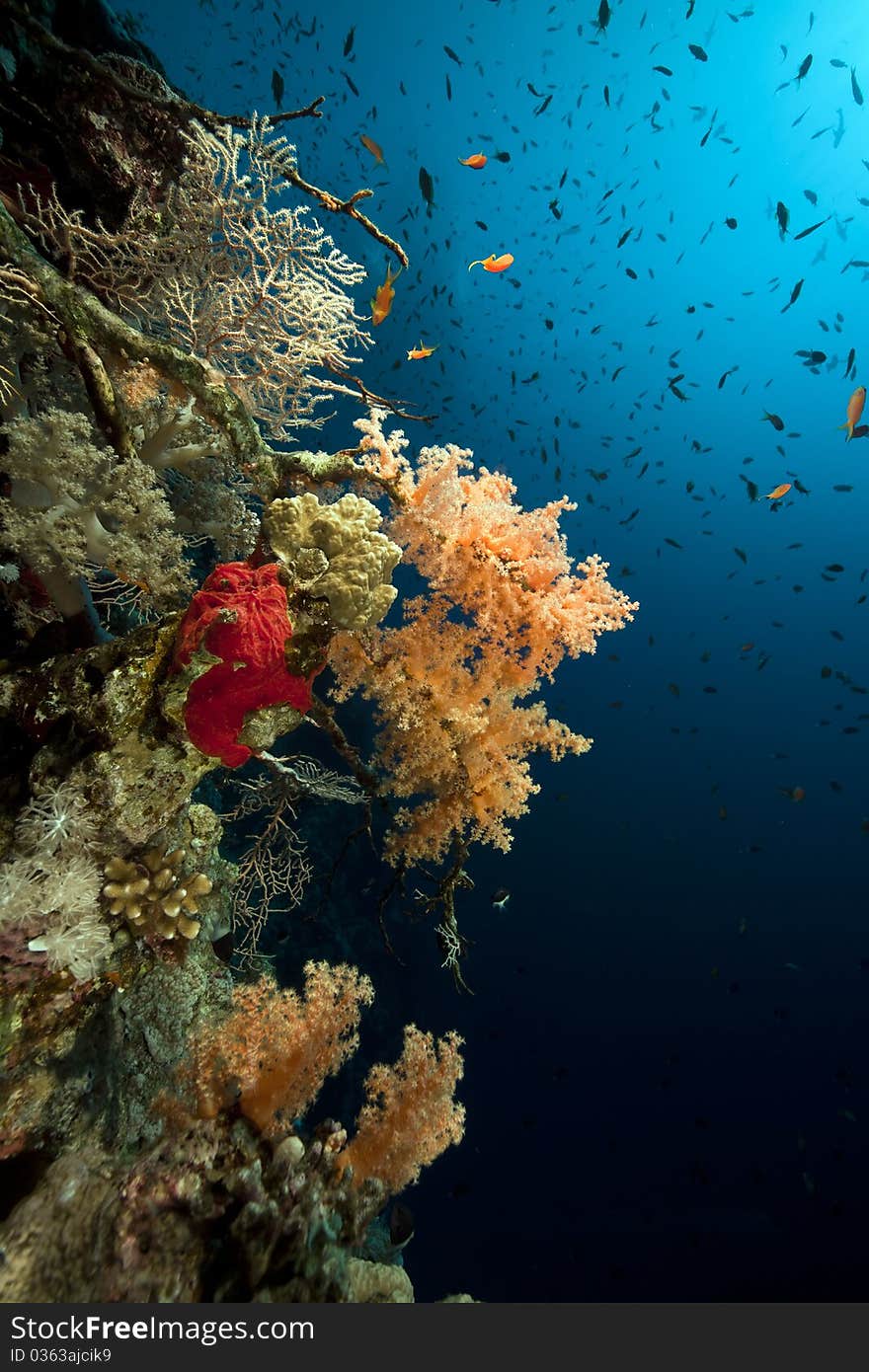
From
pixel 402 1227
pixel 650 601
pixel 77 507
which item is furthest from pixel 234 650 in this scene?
pixel 650 601

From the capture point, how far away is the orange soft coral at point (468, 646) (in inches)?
158

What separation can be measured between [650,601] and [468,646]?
→ 29.7 meters

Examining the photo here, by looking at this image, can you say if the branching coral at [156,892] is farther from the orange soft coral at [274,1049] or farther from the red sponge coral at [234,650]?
the red sponge coral at [234,650]

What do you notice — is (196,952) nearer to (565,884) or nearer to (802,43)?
(565,884)

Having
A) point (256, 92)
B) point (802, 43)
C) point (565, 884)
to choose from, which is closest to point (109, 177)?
point (256, 92)

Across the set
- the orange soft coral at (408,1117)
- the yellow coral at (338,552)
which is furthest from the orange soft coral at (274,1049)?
the yellow coral at (338,552)

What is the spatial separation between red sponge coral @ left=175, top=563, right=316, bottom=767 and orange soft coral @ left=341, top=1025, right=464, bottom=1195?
2.38 meters

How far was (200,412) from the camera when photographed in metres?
4.03

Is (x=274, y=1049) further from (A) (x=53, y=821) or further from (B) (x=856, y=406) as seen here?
(B) (x=856, y=406)

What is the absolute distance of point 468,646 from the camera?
4.20 meters

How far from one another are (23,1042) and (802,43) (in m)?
31.6

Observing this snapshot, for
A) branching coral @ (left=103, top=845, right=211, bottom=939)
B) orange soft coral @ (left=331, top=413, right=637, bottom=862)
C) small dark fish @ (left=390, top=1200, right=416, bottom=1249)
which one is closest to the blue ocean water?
small dark fish @ (left=390, top=1200, right=416, bottom=1249)

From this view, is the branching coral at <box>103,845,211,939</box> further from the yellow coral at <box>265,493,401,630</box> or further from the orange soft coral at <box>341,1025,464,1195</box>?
the yellow coral at <box>265,493,401,630</box>

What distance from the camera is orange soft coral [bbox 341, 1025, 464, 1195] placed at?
3.30m
